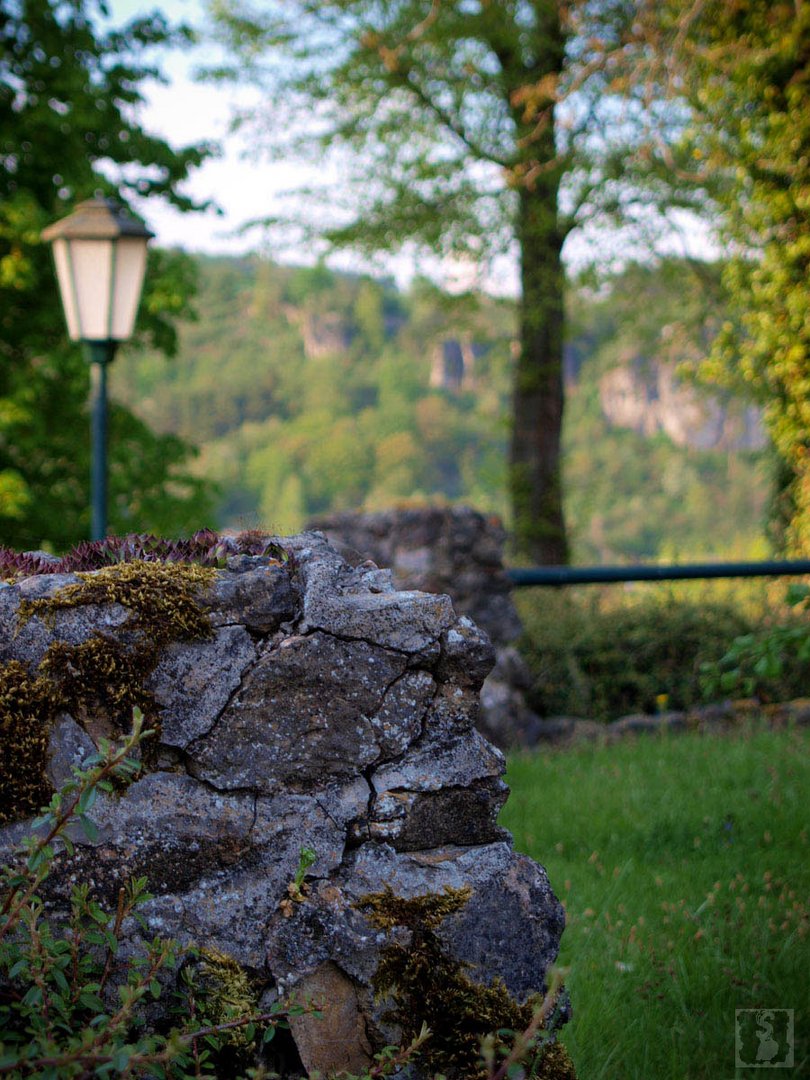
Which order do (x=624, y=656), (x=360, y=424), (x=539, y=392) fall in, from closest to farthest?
1. (x=624, y=656)
2. (x=539, y=392)
3. (x=360, y=424)

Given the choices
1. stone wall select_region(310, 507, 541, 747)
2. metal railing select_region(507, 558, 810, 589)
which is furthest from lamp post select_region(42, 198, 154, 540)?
metal railing select_region(507, 558, 810, 589)

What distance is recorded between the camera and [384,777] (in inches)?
84.4

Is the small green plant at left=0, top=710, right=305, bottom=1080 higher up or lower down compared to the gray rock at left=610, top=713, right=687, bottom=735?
higher up

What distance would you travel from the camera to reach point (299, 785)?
2115 mm

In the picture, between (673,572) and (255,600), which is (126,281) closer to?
(673,572)

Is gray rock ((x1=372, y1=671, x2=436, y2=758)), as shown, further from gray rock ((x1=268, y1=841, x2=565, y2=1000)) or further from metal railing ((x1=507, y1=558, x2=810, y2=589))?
metal railing ((x1=507, y1=558, x2=810, y2=589))

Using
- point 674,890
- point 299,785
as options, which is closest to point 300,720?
point 299,785

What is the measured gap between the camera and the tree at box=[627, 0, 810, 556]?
333 inches

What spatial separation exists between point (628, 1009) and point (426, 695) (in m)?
1.31

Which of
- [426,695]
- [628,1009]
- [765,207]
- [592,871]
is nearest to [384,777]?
[426,695]

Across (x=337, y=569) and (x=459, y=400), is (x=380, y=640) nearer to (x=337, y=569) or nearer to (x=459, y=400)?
(x=337, y=569)

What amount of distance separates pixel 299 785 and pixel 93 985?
0.54 m

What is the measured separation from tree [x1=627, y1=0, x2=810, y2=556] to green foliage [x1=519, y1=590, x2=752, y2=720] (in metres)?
1.45

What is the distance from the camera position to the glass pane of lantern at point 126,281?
20.5ft
